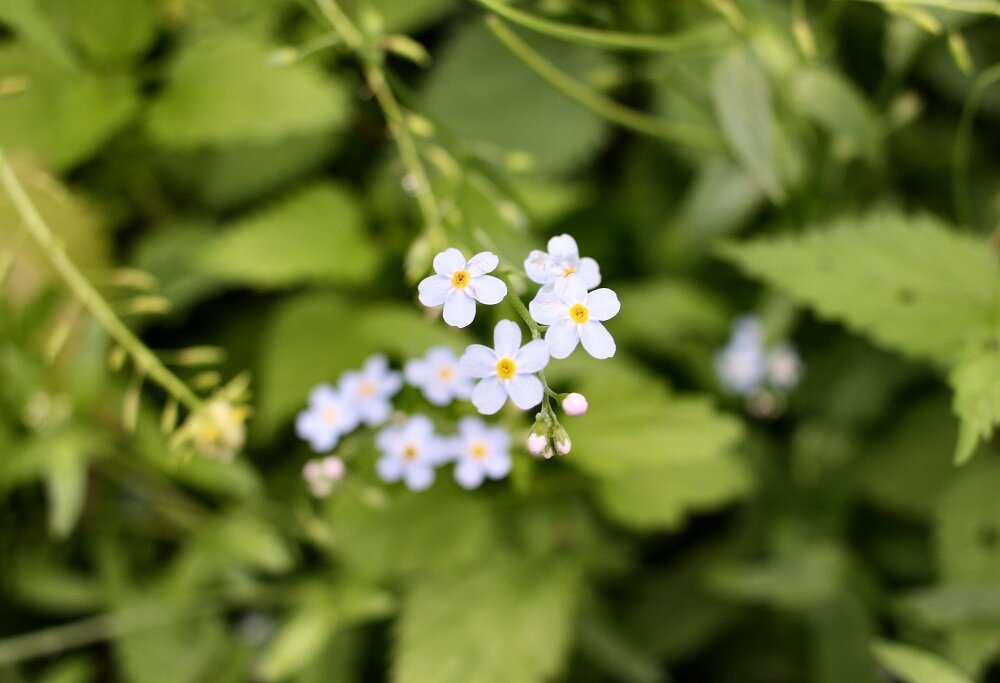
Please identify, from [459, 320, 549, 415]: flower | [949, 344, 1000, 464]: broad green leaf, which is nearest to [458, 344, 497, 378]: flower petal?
[459, 320, 549, 415]: flower

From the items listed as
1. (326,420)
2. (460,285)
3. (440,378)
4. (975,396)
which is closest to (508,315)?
(440,378)

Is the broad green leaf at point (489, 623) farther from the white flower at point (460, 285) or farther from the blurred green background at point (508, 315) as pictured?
the white flower at point (460, 285)

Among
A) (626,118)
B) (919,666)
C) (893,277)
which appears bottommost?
(919,666)

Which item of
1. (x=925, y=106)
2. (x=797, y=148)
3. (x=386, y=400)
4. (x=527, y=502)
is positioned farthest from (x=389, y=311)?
(x=925, y=106)

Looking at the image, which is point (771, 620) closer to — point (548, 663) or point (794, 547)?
point (794, 547)

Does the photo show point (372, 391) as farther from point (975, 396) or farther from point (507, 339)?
point (975, 396)
